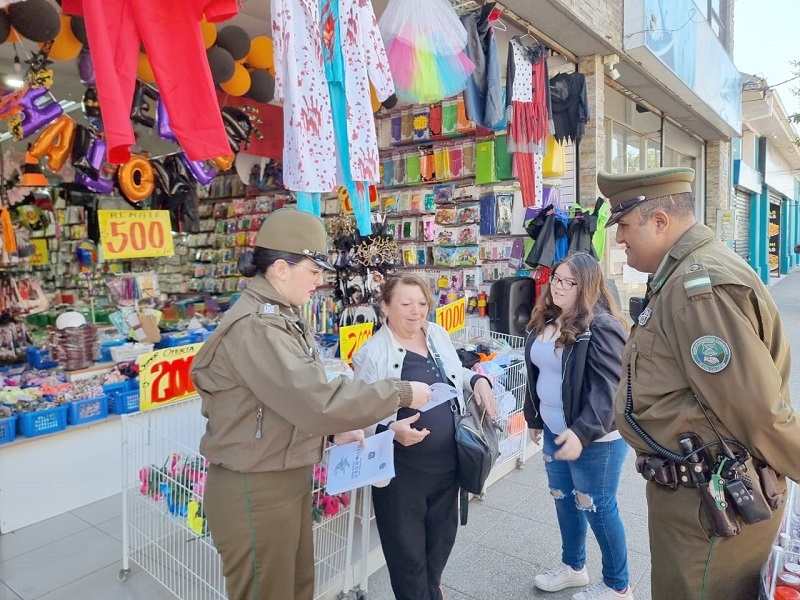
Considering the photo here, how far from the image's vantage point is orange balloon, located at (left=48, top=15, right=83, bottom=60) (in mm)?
3354

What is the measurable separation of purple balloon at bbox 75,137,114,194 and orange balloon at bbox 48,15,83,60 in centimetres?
97

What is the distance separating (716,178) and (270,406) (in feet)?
45.6

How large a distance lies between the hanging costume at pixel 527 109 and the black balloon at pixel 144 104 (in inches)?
125

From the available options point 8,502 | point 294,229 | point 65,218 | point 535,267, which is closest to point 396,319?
point 294,229

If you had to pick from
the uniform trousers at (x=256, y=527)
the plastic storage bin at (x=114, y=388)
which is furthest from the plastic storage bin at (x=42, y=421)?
the uniform trousers at (x=256, y=527)

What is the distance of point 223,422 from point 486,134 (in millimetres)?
4863

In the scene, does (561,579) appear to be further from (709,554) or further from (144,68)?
(144,68)

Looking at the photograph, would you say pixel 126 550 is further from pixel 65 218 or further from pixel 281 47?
pixel 65 218

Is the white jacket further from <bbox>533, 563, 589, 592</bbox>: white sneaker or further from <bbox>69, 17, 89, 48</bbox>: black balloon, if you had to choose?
<bbox>69, 17, 89, 48</bbox>: black balloon

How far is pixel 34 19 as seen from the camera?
2908 millimetres

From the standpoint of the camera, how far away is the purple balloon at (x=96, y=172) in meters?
4.40

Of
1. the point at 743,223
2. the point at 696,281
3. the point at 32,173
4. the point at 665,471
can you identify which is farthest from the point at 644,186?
the point at 743,223

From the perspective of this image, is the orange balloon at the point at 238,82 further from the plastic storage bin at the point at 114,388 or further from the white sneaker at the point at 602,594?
the white sneaker at the point at 602,594

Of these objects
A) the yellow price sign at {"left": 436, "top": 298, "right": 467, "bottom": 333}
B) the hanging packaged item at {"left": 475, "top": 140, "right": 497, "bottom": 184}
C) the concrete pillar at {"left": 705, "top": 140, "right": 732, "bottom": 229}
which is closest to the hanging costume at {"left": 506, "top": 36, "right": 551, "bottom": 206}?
the hanging packaged item at {"left": 475, "top": 140, "right": 497, "bottom": 184}
